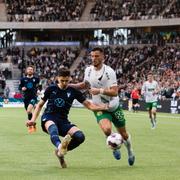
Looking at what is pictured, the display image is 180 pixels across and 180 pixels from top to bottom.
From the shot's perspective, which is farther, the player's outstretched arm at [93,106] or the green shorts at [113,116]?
the green shorts at [113,116]

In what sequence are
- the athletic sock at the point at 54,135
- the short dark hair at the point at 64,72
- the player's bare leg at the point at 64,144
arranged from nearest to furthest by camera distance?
the player's bare leg at the point at 64,144 < the athletic sock at the point at 54,135 < the short dark hair at the point at 64,72

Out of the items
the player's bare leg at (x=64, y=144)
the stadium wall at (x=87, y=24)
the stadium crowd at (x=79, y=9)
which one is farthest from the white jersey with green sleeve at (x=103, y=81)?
the stadium crowd at (x=79, y=9)

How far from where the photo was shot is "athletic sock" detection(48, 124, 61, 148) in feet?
42.0

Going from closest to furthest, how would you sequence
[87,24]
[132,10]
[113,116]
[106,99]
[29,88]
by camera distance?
[113,116] → [106,99] → [29,88] → [132,10] → [87,24]

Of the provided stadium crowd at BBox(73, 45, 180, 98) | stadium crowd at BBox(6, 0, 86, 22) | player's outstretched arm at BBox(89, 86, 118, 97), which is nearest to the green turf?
player's outstretched arm at BBox(89, 86, 118, 97)

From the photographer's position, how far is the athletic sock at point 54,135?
42.0 ft

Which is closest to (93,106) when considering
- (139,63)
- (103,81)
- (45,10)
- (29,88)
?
(103,81)

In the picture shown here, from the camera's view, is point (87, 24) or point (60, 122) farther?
point (87, 24)

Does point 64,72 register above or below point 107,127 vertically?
above

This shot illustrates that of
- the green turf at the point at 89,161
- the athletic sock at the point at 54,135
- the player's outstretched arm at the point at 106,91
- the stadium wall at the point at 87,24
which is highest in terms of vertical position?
the player's outstretched arm at the point at 106,91

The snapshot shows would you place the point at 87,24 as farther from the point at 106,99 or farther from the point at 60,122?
the point at 60,122

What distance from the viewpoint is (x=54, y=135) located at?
1290cm

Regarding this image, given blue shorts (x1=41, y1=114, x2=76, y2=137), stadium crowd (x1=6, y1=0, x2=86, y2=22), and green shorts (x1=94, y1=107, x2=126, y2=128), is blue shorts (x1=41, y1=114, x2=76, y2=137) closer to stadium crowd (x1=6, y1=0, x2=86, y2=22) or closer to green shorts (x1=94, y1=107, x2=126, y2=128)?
green shorts (x1=94, y1=107, x2=126, y2=128)

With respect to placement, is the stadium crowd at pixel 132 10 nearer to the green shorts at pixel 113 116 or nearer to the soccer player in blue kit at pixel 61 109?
the green shorts at pixel 113 116
